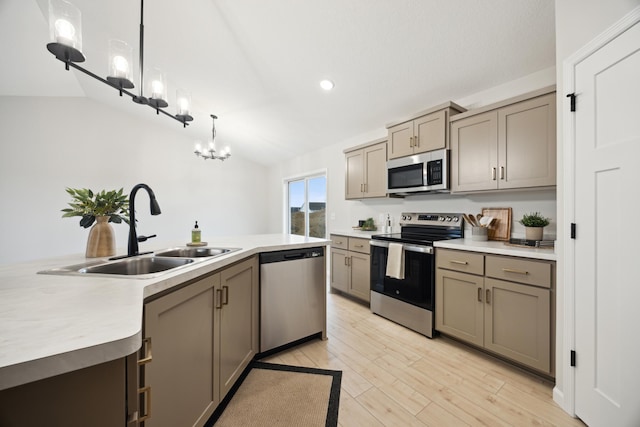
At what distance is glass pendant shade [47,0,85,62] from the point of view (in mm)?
1129

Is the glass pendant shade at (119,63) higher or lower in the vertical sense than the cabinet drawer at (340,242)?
higher

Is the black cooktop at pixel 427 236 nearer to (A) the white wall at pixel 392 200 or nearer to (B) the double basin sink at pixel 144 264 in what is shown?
(A) the white wall at pixel 392 200

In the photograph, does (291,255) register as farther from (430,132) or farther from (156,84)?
(430,132)

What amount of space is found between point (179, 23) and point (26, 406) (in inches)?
117

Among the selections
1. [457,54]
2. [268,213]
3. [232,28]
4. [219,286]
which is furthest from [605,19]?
[268,213]

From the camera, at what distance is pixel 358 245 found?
10.3 ft

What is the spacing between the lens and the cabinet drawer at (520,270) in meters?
→ 1.65

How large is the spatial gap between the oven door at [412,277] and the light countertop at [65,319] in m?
1.98

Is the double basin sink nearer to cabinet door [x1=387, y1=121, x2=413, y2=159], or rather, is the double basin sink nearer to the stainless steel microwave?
the stainless steel microwave

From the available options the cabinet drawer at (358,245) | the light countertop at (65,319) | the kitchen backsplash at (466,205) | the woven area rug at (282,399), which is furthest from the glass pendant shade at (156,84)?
the kitchen backsplash at (466,205)

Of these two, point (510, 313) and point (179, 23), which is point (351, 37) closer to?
point (179, 23)

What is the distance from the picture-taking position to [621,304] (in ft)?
3.87

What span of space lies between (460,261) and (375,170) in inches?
61.0

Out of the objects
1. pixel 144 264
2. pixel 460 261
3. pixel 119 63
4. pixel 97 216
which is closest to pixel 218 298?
pixel 144 264
